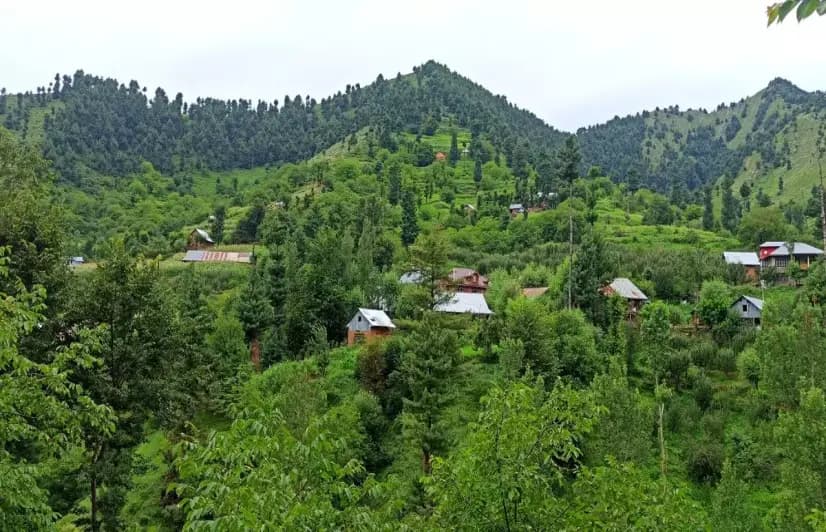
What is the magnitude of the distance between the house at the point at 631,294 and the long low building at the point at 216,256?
162ft

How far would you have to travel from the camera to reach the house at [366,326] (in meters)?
46.5

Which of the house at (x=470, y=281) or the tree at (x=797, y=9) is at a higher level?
the tree at (x=797, y=9)

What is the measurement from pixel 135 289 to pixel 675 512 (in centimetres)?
1703

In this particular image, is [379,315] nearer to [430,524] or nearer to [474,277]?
[474,277]

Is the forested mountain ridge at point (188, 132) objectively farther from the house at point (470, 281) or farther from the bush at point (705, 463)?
the bush at point (705, 463)

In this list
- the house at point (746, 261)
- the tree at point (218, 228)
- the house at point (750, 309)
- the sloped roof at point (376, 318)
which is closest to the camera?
the sloped roof at point (376, 318)

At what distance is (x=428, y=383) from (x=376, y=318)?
1392 cm

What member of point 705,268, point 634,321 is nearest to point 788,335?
point 634,321

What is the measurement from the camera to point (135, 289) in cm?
2056

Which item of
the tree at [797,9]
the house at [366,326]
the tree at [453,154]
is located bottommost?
the house at [366,326]

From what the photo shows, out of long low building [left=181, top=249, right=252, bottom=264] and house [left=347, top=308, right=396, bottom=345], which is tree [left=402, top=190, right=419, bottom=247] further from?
house [left=347, top=308, right=396, bottom=345]

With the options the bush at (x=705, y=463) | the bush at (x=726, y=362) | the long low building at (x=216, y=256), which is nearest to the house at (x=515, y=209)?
the long low building at (x=216, y=256)

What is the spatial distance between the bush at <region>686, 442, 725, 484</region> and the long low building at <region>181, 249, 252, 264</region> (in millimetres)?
65770

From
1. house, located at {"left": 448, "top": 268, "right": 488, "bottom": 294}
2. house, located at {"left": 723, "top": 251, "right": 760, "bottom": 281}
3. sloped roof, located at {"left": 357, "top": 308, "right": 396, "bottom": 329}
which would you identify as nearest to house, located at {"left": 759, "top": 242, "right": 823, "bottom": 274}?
house, located at {"left": 723, "top": 251, "right": 760, "bottom": 281}
